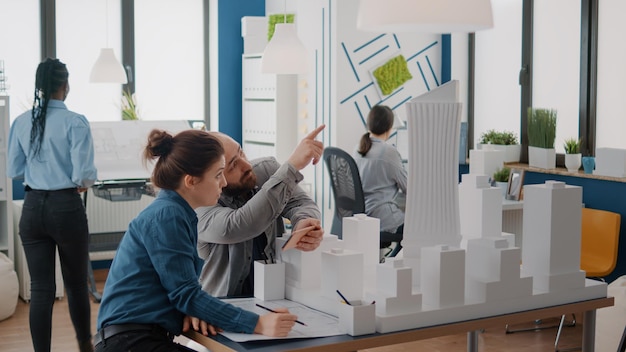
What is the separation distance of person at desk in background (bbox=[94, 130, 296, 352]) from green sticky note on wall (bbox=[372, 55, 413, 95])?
485 centimetres

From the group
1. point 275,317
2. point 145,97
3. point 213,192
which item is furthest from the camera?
point 145,97

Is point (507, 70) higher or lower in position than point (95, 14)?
lower

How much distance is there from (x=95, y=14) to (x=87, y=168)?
11.4 ft

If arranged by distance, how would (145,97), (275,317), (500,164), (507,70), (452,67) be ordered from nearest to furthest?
(275,317)
(500,164)
(507,70)
(452,67)
(145,97)

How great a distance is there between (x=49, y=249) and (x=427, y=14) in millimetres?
2734

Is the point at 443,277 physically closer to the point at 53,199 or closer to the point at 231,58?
the point at 53,199

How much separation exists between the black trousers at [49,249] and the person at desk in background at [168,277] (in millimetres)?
2057

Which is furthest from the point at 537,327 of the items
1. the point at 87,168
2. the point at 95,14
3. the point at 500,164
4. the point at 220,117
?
the point at 95,14

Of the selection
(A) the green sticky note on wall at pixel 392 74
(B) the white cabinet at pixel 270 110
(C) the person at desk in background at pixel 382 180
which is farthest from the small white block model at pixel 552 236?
(B) the white cabinet at pixel 270 110

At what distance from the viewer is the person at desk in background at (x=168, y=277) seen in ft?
7.70

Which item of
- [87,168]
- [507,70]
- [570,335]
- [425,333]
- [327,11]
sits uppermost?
[327,11]

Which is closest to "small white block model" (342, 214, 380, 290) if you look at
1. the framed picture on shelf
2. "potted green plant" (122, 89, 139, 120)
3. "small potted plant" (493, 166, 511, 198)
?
the framed picture on shelf

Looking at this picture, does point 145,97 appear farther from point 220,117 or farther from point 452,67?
point 452,67

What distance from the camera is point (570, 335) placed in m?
5.25
